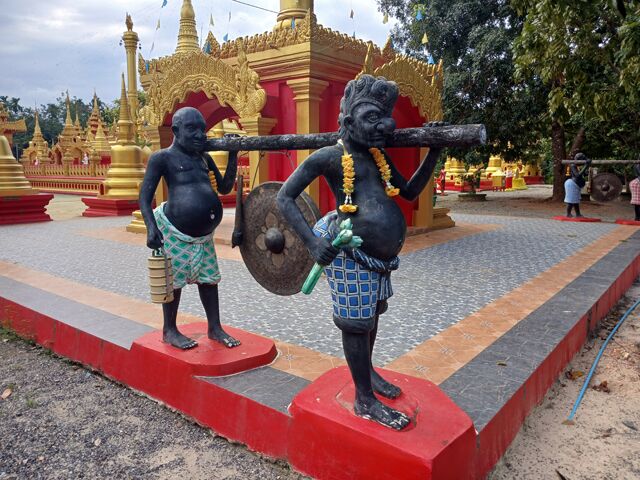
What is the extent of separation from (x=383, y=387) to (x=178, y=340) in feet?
4.83

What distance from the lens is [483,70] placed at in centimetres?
1521

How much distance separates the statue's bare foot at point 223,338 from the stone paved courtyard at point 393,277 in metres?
0.72

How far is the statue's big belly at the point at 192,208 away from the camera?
315cm

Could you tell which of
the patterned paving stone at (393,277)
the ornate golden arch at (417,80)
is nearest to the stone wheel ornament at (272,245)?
the patterned paving stone at (393,277)

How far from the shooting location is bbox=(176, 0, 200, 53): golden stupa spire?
18.8 metres

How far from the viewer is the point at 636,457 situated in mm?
2844

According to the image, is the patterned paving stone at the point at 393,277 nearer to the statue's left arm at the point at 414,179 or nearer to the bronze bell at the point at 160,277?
the bronze bell at the point at 160,277

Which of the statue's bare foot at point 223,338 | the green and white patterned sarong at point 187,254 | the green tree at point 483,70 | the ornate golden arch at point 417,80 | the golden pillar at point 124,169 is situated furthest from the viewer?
the green tree at point 483,70

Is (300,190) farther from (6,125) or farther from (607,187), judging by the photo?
(6,125)

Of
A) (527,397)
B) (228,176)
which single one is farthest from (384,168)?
(527,397)

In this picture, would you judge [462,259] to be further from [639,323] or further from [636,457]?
[636,457]

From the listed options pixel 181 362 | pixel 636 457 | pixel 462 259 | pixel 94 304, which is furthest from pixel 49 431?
pixel 462 259

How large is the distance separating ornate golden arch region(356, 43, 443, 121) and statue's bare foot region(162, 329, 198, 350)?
234 inches

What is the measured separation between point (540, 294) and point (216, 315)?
375cm
